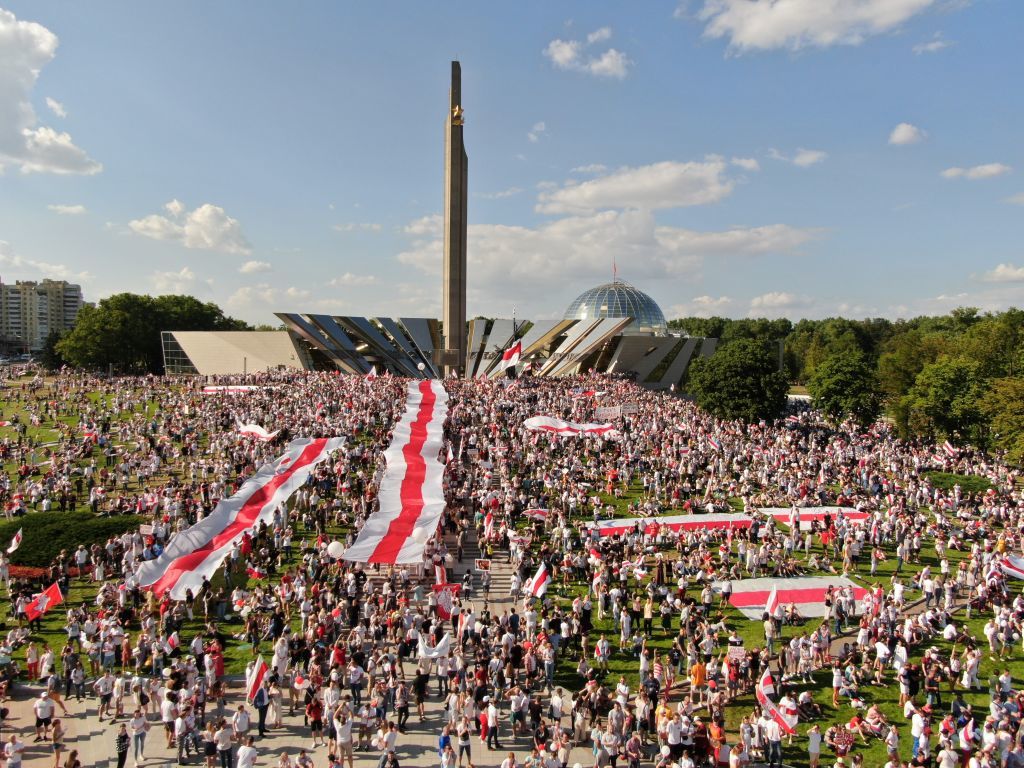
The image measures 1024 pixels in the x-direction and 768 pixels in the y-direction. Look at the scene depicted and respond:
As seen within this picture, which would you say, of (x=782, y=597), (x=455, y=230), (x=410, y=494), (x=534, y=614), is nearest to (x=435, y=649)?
(x=534, y=614)

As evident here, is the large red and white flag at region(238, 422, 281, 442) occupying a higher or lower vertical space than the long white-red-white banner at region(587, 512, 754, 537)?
higher

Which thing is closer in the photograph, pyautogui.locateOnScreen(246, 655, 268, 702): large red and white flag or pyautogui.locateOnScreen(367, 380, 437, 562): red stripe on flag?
pyautogui.locateOnScreen(246, 655, 268, 702): large red and white flag

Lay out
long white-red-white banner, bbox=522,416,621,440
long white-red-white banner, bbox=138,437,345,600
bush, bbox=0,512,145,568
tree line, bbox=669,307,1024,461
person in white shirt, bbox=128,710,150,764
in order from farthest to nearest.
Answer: tree line, bbox=669,307,1024,461, long white-red-white banner, bbox=522,416,621,440, bush, bbox=0,512,145,568, long white-red-white banner, bbox=138,437,345,600, person in white shirt, bbox=128,710,150,764

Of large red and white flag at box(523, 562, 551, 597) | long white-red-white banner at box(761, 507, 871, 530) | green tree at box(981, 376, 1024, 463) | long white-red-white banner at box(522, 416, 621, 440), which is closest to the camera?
large red and white flag at box(523, 562, 551, 597)

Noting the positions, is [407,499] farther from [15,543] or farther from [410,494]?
[15,543]

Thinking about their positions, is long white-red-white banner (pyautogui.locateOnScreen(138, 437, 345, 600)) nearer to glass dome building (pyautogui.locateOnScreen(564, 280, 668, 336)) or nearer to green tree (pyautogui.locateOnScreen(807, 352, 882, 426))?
green tree (pyautogui.locateOnScreen(807, 352, 882, 426))

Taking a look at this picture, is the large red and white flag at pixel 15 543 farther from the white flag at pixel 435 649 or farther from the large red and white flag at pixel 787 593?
the large red and white flag at pixel 787 593

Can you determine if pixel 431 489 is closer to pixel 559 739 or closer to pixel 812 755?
pixel 559 739

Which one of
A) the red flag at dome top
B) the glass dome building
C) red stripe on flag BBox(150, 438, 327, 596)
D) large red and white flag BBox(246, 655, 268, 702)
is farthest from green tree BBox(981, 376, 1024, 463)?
the glass dome building

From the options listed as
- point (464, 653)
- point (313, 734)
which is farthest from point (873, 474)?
point (313, 734)
